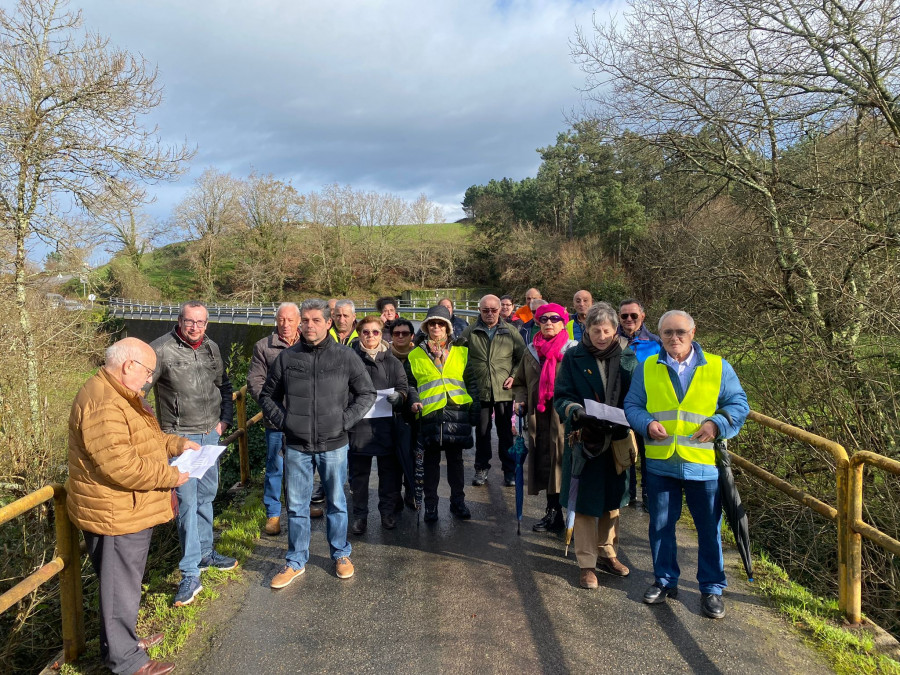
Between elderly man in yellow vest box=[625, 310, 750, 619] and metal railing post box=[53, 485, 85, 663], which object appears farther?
elderly man in yellow vest box=[625, 310, 750, 619]

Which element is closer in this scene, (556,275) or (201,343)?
(201,343)

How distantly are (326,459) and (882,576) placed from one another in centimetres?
481

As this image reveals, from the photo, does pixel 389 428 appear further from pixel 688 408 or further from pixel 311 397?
pixel 688 408

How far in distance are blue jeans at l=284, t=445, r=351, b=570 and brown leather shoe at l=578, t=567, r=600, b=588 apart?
174cm

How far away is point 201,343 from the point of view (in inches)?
160

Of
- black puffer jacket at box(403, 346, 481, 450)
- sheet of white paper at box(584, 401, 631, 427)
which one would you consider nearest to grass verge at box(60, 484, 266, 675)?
black puffer jacket at box(403, 346, 481, 450)

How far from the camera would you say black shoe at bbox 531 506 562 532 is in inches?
184

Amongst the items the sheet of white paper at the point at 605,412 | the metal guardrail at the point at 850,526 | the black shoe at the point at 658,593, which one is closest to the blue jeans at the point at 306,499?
the sheet of white paper at the point at 605,412

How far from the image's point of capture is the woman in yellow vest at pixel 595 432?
3.74 meters

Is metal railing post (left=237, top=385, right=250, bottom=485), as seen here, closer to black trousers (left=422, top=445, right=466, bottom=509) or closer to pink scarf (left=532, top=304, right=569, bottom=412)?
black trousers (left=422, top=445, right=466, bottom=509)

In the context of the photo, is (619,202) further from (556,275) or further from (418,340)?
(418,340)

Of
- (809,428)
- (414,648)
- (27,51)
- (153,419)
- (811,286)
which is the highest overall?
(27,51)

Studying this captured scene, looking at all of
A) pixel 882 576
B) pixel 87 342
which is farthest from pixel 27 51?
pixel 882 576

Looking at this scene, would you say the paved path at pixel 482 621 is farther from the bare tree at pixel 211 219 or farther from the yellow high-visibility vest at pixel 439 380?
the bare tree at pixel 211 219
